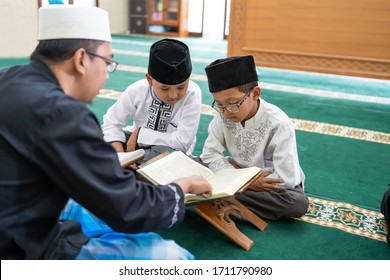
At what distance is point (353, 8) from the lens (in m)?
4.74

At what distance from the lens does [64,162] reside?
3.09ft

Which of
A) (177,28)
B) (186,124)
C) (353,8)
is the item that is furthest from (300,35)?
(177,28)

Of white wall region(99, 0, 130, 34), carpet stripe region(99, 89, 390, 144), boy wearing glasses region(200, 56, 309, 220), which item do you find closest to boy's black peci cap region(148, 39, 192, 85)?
boy wearing glasses region(200, 56, 309, 220)

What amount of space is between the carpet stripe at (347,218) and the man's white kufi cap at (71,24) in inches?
52.5

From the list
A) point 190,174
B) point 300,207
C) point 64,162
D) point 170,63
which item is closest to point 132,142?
point 170,63

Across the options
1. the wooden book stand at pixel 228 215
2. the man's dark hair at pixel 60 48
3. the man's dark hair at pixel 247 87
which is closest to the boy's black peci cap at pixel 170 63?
the man's dark hair at pixel 247 87

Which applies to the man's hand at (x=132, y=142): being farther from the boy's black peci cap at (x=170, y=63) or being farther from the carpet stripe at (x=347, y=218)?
the carpet stripe at (x=347, y=218)

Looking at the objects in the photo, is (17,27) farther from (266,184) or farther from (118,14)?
(266,184)

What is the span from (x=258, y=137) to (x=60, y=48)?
115 centimetres

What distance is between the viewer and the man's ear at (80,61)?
1066mm

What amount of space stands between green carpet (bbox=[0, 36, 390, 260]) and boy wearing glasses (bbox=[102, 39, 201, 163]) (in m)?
0.47

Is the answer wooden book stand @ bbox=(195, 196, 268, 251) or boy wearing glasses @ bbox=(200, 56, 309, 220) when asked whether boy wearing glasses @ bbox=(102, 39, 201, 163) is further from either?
wooden book stand @ bbox=(195, 196, 268, 251)

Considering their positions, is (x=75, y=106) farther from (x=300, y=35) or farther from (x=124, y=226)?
(x=300, y=35)
